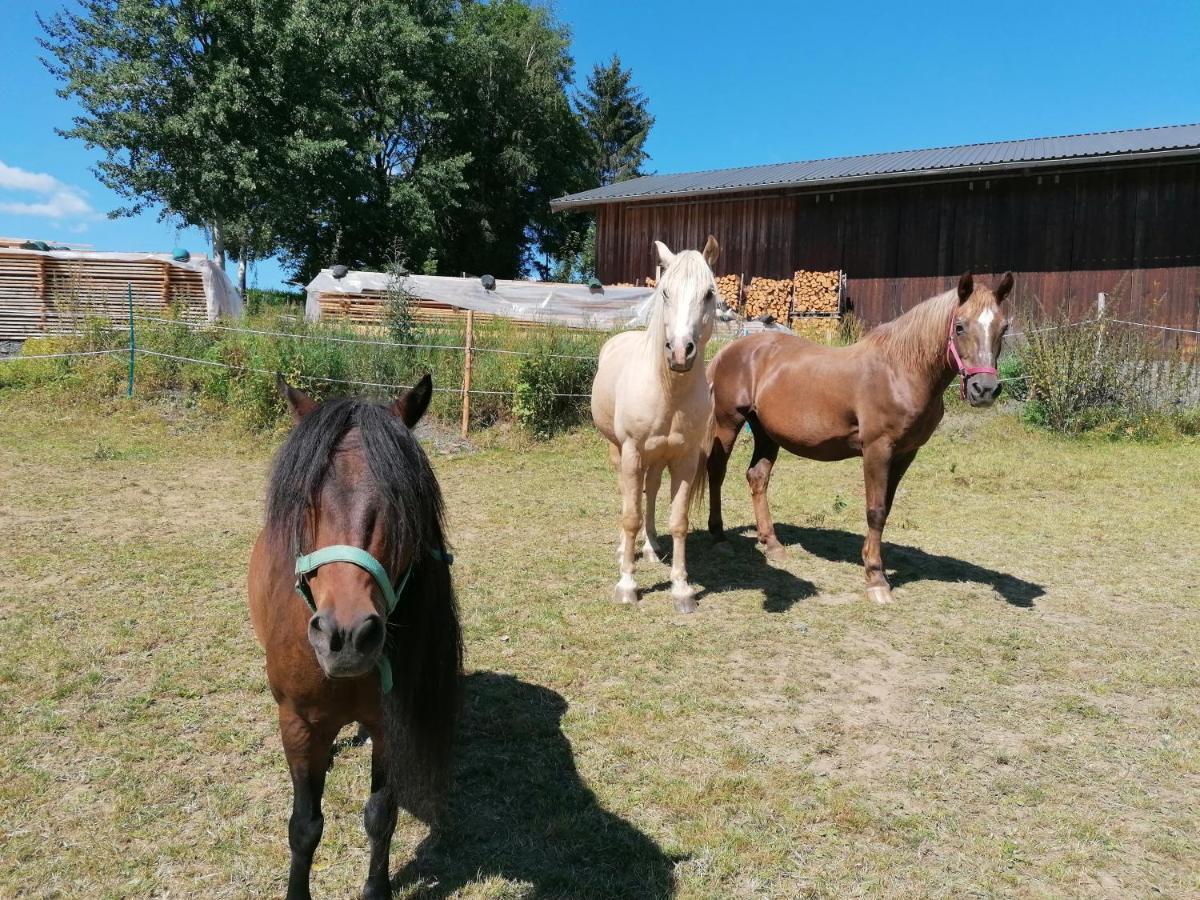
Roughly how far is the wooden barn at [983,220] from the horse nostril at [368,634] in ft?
42.9

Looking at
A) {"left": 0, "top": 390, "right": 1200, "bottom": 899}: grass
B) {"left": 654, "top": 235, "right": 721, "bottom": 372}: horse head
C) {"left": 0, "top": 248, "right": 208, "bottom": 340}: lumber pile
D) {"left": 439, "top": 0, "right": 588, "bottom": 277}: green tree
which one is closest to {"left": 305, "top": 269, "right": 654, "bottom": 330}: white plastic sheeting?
{"left": 0, "top": 248, "right": 208, "bottom": 340}: lumber pile

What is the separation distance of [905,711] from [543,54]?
111 ft

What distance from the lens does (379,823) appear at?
80.4 inches

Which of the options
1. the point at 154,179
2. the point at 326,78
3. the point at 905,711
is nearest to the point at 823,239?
the point at 905,711

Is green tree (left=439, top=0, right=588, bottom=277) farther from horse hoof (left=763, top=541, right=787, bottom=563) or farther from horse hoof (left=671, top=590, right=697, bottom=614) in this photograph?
horse hoof (left=671, top=590, right=697, bottom=614)

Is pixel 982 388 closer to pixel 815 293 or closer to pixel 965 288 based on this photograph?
pixel 965 288

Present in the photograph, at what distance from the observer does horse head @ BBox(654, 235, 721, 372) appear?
3693 millimetres

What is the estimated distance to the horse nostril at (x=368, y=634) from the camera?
1.46 meters

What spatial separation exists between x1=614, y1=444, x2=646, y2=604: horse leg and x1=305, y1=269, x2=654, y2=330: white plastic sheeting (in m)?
8.79

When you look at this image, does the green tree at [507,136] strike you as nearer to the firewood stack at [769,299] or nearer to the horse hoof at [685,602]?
the firewood stack at [769,299]

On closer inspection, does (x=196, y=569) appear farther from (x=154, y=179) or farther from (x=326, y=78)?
(x=326, y=78)

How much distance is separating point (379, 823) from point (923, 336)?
4253 mm

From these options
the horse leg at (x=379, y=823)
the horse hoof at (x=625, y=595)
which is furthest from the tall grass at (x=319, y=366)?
the horse leg at (x=379, y=823)

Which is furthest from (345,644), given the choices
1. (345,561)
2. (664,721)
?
(664,721)
